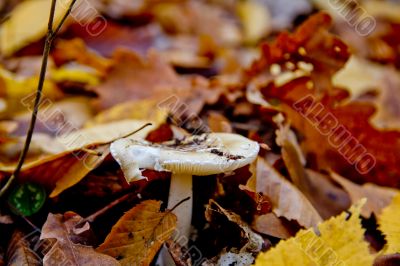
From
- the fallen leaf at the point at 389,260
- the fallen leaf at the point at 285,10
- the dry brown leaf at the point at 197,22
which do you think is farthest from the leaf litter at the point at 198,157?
the fallen leaf at the point at 285,10

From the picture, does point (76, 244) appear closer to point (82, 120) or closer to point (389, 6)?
point (82, 120)

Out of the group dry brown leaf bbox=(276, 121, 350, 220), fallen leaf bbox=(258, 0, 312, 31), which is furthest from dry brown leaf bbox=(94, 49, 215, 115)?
fallen leaf bbox=(258, 0, 312, 31)

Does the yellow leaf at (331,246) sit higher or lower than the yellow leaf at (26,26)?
lower

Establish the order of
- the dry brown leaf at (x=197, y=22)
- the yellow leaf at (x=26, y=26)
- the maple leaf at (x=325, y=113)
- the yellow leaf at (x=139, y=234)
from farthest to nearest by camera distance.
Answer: the dry brown leaf at (x=197, y=22) → the yellow leaf at (x=26, y=26) → the maple leaf at (x=325, y=113) → the yellow leaf at (x=139, y=234)

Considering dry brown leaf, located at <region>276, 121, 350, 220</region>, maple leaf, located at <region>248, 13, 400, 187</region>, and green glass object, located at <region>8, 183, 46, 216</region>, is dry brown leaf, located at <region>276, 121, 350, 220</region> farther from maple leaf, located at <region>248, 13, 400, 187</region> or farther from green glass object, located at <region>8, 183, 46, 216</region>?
green glass object, located at <region>8, 183, 46, 216</region>

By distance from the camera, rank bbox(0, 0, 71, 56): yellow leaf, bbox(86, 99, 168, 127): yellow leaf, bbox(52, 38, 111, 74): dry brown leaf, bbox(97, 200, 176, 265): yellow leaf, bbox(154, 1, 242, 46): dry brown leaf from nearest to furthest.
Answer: bbox(97, 200, 176, 265): yellow leaf < bbox(86, 99, 168, 127): yellow leaf < bbox(52, 38, 111, 74): dry brown leaf < bbox(0, 0, 71, 56): yellow leaf < bbox(154, 1, 242, 46): dry brown leaf

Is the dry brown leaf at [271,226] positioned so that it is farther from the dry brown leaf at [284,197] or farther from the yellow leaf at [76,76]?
the yellow leaf at [76,76]

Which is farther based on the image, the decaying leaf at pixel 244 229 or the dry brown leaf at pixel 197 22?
the dry brown leaf at pixel 197 22

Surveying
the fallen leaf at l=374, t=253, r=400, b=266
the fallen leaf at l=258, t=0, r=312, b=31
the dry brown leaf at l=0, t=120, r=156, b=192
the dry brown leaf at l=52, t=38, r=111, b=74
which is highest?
the fallen leaf at l=258, t=0, r=312, b=31
